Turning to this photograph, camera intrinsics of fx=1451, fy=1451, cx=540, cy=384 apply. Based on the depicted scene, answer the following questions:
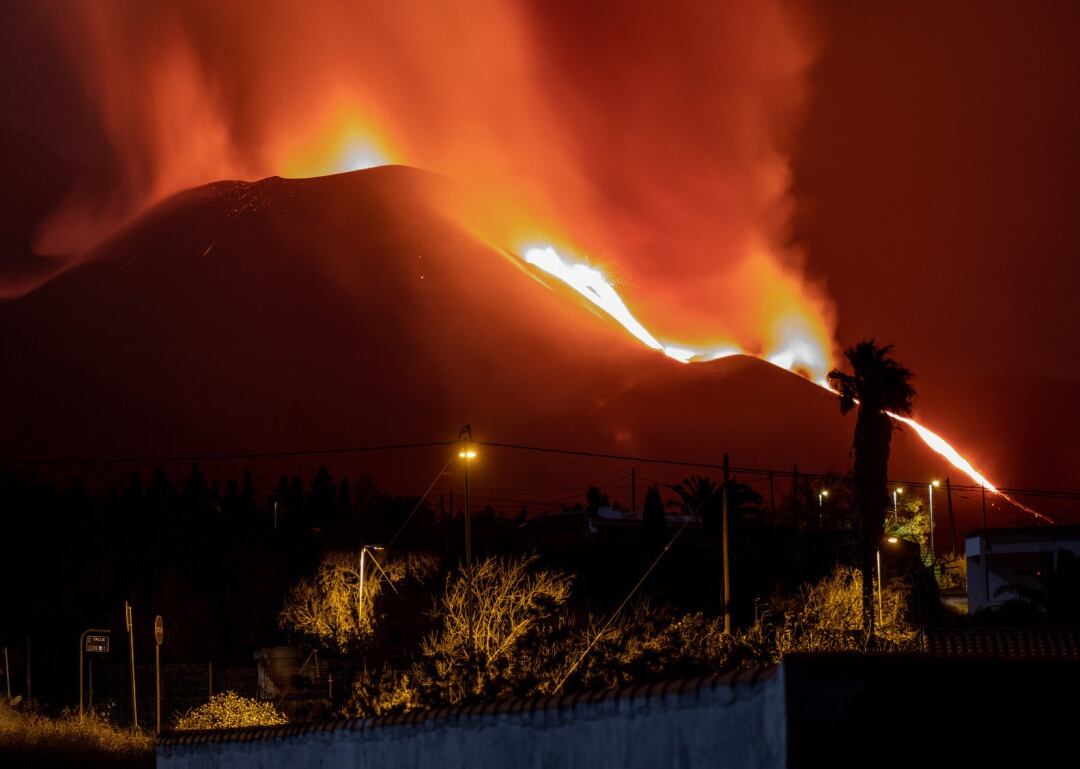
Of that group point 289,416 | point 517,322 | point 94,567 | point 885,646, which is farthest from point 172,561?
point 517,322

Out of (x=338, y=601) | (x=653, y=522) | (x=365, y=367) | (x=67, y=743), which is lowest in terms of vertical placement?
(x=67, y=743)

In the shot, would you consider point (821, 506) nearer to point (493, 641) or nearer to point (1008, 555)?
point (1008, 555)

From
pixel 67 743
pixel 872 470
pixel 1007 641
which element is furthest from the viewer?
pixel 872 470

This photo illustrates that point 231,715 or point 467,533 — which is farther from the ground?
point 467,533

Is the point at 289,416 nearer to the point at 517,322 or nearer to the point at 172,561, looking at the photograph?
the point at 517,322

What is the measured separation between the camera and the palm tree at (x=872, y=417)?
43.8 m

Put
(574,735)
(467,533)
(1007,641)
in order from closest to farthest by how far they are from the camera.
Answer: (574,735)
(1007,641)
(467,533)

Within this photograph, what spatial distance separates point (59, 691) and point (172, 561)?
631 inches

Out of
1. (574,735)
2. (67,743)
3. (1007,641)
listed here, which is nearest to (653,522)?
(1007,641)

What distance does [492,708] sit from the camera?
13.7 metres

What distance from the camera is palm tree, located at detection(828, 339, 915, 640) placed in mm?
43781

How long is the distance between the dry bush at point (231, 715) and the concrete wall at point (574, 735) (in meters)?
11.3

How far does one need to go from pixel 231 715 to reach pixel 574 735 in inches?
744

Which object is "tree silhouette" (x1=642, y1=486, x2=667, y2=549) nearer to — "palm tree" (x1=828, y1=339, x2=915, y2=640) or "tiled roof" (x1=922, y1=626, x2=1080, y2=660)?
"palm tree" (x1=828, y1=339, x2=915, y2=640)
